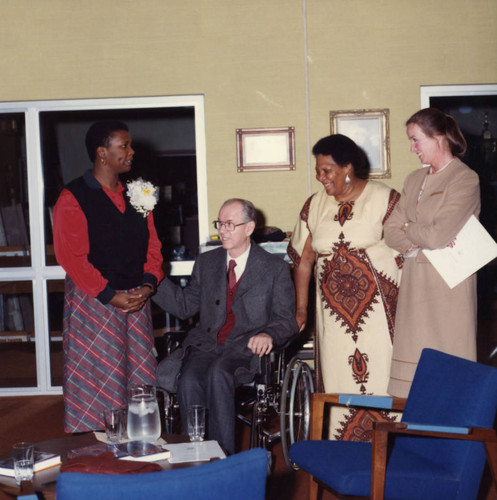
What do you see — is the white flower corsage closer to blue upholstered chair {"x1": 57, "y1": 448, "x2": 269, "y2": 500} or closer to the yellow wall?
the yellow wall

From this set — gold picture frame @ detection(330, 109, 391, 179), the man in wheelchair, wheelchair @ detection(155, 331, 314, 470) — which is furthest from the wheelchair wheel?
gold picture frame @ detection(330, 109, 391, 179)

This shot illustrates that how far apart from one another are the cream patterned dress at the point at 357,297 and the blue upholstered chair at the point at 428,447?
665 mm

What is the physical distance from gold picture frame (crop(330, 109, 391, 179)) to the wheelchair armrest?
2.51 m

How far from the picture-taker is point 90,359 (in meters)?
3.53

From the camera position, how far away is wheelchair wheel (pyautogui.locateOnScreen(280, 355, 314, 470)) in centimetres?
364

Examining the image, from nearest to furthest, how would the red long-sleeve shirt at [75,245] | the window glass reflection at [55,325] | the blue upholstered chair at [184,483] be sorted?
the blue upholstered chair at [184,483]
the red long-sleeve shirt at [75,245]
the window glass reflection at [55,325]

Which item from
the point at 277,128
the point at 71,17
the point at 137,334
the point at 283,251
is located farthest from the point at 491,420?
the point at 71,17

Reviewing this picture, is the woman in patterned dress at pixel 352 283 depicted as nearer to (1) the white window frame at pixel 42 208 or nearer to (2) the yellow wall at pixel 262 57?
(2) the yellow wall at pixel 262 57

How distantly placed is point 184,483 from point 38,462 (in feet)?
3.30

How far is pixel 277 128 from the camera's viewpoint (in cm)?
511

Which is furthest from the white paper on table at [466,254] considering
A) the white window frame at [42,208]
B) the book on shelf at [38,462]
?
the white window frame at [42,208]

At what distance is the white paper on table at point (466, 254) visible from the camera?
309cm

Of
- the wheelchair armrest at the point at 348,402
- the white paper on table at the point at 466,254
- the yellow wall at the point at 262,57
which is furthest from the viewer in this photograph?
the yellow wall at the point at 262,57

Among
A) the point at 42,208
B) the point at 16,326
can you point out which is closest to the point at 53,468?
the point at 42,208
